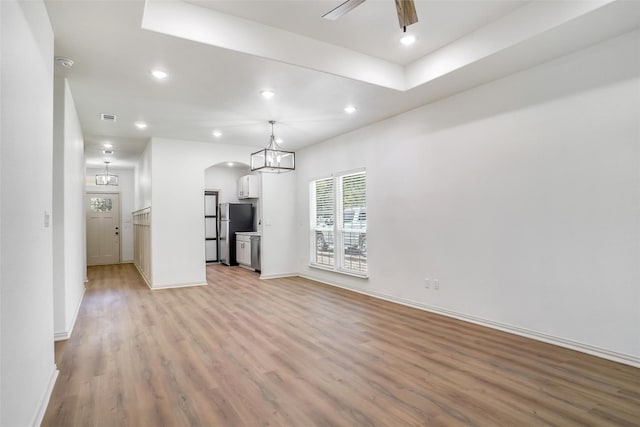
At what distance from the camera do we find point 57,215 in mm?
3652

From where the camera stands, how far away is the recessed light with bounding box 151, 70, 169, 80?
3.51 metres

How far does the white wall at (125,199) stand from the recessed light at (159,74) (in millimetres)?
7699

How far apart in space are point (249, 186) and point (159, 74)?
561 cm

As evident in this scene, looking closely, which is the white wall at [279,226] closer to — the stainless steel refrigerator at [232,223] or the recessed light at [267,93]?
the stainless steel refrigerator at [232,223]

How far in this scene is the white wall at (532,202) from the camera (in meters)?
2.93

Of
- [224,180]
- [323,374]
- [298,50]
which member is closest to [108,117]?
[298,50]

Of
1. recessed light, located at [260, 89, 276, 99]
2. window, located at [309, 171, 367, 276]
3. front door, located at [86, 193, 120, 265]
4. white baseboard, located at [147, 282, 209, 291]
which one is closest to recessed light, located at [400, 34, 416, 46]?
recessed light, located at [260, 89, 276, 99]

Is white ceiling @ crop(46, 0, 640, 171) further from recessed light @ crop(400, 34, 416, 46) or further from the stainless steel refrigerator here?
the stainless steel refrigerator

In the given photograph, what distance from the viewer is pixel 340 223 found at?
6289mm

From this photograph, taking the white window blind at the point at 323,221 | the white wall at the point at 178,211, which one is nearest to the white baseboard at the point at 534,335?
the white window blind at the point at 323,221

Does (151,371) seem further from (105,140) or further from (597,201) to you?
(105,140)

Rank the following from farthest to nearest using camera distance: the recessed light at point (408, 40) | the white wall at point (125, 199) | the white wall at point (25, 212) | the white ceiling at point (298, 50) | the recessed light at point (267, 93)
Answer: the white wall at point (125, 199) < the recessed light at point (267, 93) < the recessed light at point (408, 40) < the white ceiling at point (298, 50) < the white wall at point (25, 212)

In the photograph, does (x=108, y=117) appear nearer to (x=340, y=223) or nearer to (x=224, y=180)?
(x=340, y=223)

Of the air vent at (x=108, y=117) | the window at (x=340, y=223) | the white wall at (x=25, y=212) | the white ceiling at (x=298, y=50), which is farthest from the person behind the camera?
the window at (x=340, y=223)
